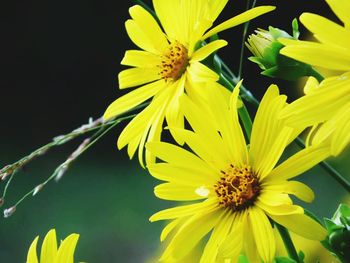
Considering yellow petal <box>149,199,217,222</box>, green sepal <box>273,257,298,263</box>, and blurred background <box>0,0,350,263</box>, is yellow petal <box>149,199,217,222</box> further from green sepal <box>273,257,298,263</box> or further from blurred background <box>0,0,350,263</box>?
blurred background <box>0,0,350,263</box>

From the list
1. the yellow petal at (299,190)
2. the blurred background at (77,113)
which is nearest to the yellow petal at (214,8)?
the yellow petal at (299,190)

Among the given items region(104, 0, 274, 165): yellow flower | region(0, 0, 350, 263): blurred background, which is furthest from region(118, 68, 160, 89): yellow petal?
region(0, 0, 350, 263): blurred background

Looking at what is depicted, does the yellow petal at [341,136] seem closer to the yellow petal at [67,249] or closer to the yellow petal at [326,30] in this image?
the yellow petal at [326,30]

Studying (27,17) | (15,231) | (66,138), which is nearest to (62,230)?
(15,231)

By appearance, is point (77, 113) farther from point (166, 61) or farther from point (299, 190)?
point (299, 190)

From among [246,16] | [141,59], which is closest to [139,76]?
[141,59]

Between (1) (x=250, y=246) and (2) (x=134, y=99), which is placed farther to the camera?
(2) (x=134, y=99)
